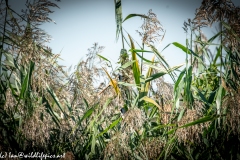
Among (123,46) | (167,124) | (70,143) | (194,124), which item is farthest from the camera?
(123,46)

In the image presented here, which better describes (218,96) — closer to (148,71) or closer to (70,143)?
(148,71)

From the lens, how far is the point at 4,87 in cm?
185

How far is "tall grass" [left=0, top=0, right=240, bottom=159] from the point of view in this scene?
162 cm

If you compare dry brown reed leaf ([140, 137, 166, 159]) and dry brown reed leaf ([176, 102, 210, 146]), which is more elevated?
dry brown reed leaf ([176, 102, 210, 146])

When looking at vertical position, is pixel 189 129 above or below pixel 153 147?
above

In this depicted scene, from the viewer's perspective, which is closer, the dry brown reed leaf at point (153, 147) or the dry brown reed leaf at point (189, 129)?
the dry brown reed leaf at point (189, 129)

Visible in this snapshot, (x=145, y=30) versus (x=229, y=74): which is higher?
(x=145, y=30)

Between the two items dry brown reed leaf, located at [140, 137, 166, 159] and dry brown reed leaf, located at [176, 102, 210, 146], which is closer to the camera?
dry brown reed leaf, located at [176, 102, 210, 146]

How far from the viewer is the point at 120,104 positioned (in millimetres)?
1746

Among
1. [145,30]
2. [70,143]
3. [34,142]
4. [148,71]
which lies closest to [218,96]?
[148,71]

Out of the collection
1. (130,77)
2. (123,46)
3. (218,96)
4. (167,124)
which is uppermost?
(123,46)

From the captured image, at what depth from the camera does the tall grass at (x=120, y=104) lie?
1624mm

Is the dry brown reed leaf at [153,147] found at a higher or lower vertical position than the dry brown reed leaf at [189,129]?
lower

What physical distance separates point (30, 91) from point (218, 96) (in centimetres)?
120
